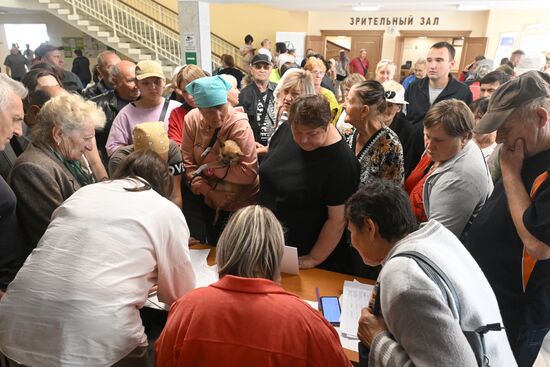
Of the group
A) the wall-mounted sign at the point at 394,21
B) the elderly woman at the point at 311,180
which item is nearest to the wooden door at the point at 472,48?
the wall-mounted sign at the point at 394,21

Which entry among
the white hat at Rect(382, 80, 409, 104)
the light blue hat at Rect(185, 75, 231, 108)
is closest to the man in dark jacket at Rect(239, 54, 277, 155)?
the white hat at Rect(382, 80, 409, 104)

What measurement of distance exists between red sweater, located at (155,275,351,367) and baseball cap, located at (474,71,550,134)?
953 millimetres

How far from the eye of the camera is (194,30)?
6.34m

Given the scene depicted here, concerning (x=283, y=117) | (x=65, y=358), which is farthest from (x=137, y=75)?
(x=65, y=358)

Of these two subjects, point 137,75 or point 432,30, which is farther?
point 432,30

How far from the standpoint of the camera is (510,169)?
1.30m

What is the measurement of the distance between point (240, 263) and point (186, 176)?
133 cm

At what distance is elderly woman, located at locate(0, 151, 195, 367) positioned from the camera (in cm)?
116

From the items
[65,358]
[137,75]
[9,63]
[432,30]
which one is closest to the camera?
[65,358]

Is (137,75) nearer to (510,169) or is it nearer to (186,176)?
(186,176)

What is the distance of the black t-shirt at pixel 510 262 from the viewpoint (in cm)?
128

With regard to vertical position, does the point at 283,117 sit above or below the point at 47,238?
above

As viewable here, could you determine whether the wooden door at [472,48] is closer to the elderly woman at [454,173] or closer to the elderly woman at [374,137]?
the elderly woman at [374,137]

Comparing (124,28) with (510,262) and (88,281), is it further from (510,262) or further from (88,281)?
(510,262)
